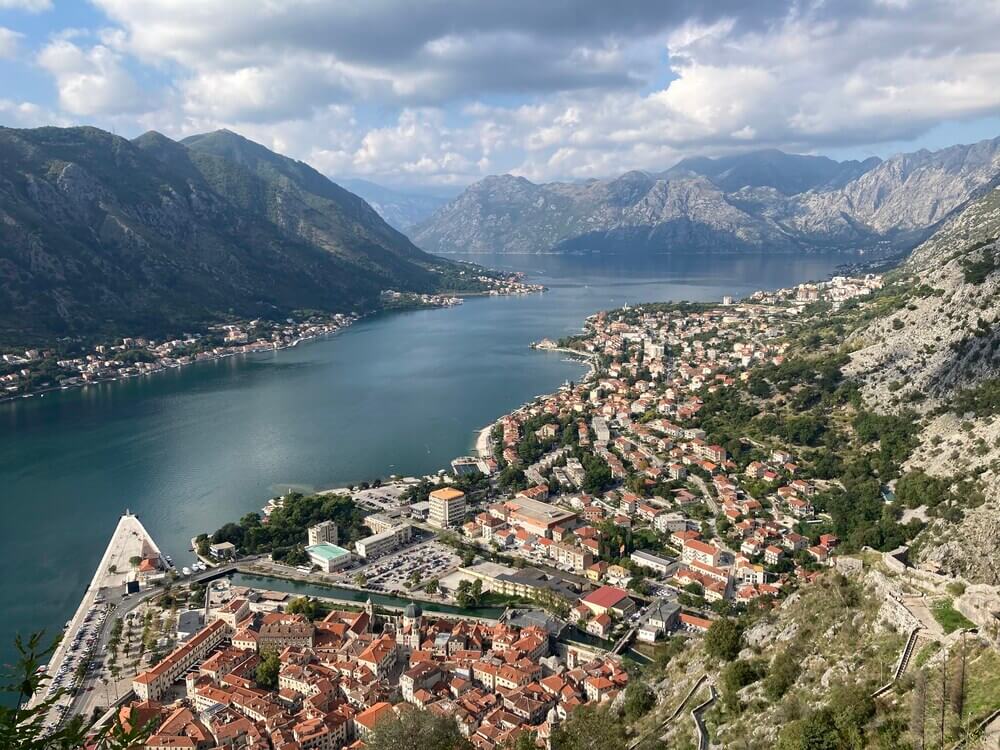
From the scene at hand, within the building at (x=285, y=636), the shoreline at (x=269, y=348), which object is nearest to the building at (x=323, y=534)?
the building at (x=285, y=636)

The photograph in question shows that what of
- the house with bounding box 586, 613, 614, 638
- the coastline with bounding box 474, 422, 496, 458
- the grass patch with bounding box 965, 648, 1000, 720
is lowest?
the house with bounding box 586, 613, 614, 638

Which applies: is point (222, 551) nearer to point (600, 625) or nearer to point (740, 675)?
point (600, 625)

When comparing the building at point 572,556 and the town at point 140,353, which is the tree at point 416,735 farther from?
the town at point 140,353

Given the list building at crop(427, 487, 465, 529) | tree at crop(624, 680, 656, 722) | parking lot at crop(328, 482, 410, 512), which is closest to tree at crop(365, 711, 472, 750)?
tree at crop(624, 680, 656, 722)

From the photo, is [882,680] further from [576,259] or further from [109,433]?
[576,259]

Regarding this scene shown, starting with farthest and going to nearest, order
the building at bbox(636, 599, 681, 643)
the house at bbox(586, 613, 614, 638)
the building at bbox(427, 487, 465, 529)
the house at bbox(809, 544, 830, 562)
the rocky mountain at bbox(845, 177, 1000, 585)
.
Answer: the building at bbox(427, 487, 465, 529) → the house at bbox(809, 544, 830, 562) → the house at bbox(586, 613, 614, 638) → the building at bbox(636, 599, 681, 643) → the rocky mountain at bbox(845, 177, 1000, 585)

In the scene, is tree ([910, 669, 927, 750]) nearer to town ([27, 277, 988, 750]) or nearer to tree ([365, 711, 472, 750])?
town ([27, 277, 988, 750])
